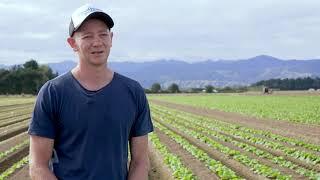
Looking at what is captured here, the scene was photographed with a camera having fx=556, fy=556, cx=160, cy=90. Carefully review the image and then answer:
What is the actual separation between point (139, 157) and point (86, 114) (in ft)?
1.52

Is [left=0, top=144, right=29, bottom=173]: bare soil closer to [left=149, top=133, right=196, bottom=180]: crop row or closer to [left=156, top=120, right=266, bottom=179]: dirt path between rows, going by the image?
[left=149, top=133, right=196, bottom=180]: crop row

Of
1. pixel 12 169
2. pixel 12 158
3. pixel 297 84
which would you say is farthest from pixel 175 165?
pixel 297 84

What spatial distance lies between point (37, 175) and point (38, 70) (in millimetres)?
120786

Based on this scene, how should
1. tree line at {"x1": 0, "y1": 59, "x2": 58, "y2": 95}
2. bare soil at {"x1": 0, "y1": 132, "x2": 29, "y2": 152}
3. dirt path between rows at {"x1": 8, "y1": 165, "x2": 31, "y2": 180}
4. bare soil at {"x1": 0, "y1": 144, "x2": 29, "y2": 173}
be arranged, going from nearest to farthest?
dirt path between rows at {"x1": 8, "y1": 165, "x2": 31, "y2": 180} < bare soil at {"x1": 0, "y1": 144, "x2": 29, "y2": 173} < bare soil at {"x1": 0, "y1": 132, "x2": 29, "y2": 152} < tree line at {"x1": 0, "y1": 59, "x2": 58, "y2": 95}

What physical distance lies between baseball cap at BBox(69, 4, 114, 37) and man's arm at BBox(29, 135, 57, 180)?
62cm

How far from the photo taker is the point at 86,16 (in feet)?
9.70

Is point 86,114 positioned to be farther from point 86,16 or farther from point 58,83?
point 86,16

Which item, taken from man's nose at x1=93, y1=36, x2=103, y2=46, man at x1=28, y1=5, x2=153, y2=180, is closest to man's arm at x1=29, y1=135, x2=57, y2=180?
man at x1=28, y1=5, x2=153, y2=180

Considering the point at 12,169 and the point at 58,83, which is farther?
the point at 12,169

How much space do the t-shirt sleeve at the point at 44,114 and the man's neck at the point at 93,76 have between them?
175 millimetres

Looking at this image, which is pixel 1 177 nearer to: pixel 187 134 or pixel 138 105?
A: pixel 138 105

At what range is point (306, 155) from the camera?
44.6ft

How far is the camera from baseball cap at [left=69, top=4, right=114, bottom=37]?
2965mm

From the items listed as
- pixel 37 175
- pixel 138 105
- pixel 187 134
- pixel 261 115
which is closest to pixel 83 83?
pixel 138 105
